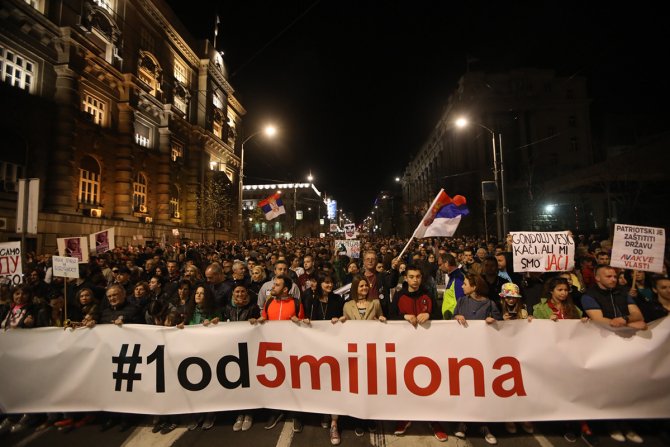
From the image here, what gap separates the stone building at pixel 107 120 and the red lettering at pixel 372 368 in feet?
Answer: 71.1

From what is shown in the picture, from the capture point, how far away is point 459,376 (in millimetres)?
3826

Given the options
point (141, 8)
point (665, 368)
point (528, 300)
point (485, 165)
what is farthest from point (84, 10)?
point (485, 165)

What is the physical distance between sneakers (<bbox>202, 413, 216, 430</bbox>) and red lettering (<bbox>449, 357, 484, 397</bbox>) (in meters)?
2.86

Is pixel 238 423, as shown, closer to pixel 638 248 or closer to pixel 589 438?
pixel 589 438

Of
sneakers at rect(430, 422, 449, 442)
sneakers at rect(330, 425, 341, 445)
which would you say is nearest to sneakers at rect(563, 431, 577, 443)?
sneakers at rect(430, 422, 449, 442)

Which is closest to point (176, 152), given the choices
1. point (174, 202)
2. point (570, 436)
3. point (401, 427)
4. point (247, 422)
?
point (174, 202)

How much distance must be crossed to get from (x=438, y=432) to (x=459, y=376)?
665mm

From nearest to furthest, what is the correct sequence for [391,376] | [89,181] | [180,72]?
[391,376] < [89,181] < [180,72]

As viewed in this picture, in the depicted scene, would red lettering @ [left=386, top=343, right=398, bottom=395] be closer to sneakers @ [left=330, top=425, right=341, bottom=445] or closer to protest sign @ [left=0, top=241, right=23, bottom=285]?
sneakers @ [left=330, top=425, right=341, bottom=445]

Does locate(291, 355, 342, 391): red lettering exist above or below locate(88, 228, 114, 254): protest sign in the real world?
below

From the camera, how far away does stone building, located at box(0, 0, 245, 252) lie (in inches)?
751

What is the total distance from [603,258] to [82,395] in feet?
29.2

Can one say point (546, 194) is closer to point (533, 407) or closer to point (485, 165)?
point (485, 165)

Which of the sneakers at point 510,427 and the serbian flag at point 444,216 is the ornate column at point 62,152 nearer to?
the serbian flag at point 444,216
